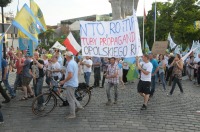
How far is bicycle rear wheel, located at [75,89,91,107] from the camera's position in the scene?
28.6 feet

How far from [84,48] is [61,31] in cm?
10410

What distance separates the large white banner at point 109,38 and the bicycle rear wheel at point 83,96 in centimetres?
128

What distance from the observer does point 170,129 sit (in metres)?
6.45

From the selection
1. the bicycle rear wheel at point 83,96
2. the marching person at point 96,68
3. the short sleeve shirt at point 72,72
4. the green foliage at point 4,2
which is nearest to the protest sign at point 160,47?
the marching person at point 96,68

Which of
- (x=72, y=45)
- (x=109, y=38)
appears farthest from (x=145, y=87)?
Result: (x=72, y=45)

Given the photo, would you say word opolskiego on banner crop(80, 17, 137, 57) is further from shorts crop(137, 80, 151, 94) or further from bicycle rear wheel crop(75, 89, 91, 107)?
bicycle rear wheel crop(75, 89, 91, 107)

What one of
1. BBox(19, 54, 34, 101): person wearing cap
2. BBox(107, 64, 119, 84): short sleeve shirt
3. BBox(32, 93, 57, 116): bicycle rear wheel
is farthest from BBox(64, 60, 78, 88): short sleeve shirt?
BBox(19, 54, 34, 101): person wearing cap

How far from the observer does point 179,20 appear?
41031 mm

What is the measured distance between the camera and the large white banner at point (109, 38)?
308 inches

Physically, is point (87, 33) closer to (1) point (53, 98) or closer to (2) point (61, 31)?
(1) point (53, 98)

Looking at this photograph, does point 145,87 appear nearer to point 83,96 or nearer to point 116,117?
point 116,117

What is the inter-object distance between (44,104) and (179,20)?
36788mm

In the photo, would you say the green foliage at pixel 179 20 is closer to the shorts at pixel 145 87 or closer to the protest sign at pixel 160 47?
the protest sign at pixel 160 47

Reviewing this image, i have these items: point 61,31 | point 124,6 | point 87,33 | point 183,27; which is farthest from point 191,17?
point 61,31
